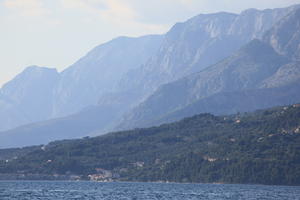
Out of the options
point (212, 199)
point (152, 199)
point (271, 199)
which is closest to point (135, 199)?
point (152, 199)

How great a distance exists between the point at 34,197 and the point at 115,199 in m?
23.0

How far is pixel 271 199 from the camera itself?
7790 inches

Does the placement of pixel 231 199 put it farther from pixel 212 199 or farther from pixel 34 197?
pixel 34 197

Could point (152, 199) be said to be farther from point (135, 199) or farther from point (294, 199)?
point (294, 199)

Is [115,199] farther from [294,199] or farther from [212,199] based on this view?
[294,199]

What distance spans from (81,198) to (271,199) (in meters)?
53.4

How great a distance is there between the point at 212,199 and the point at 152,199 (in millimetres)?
17083

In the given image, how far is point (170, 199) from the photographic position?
199125mm

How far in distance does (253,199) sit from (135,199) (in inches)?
1307

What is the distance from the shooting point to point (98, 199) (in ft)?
645

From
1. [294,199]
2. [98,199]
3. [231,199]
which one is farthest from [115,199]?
[294,199]

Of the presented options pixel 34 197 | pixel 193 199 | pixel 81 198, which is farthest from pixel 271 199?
pixel 34 197

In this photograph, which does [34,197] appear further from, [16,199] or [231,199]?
[231,199]

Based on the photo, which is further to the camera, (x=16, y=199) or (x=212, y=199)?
(x=212, y=199)
